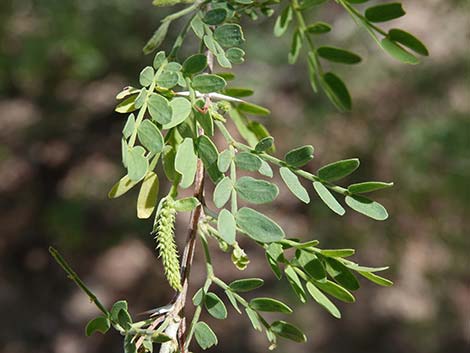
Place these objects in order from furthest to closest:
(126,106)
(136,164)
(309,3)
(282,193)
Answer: (282,193)
(309,3)
(126,106)
(136,164)

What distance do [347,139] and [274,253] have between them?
3076mm

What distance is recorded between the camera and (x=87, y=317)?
3439 mm

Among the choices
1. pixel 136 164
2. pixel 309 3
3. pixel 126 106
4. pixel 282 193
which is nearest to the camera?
pixel 136 164

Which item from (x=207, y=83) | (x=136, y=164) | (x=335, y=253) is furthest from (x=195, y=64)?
(x=335, y=253)

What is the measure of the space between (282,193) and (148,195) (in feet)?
10.0

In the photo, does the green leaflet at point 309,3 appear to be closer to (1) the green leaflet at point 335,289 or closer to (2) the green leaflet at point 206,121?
(2) the green leaflet at point 206,121

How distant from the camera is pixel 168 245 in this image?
2.01 ft

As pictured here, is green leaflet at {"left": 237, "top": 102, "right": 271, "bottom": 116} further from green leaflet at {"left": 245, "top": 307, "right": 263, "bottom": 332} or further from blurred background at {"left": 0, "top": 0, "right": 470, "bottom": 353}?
blurred background at {"left": 0, "top": 0, "right": 470, "bottom": 353}

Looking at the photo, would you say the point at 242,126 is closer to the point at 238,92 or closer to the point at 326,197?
the point at 238,92

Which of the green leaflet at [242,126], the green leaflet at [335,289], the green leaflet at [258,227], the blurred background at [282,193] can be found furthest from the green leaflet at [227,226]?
the blurred background at [282,193]

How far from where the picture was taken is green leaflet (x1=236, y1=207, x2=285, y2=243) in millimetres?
597

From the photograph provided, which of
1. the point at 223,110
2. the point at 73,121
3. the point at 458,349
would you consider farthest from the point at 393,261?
the point at 223,110

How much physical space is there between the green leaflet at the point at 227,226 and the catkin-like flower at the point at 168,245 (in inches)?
1.9

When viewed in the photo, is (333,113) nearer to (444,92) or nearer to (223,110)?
(444,92)
